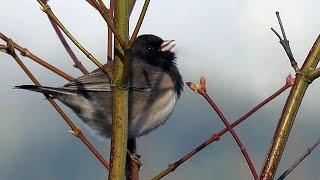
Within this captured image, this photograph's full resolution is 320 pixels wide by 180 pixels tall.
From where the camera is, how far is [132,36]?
1.52m

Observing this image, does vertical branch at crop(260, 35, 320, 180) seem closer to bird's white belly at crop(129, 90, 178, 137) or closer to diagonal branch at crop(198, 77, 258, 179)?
diagonal branch at crop(198, 77, 258, 179)

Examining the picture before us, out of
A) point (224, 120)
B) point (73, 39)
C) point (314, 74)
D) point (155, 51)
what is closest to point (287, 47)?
point (314, 74)

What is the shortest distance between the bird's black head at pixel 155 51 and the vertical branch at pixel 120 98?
8.58 feet

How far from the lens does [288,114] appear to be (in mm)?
1620

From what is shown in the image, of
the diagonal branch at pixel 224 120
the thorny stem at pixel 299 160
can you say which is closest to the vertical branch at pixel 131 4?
the diagonal branch at pixel 224 120

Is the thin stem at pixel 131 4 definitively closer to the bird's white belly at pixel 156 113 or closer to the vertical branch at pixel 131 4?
the vertical branch at pixel 131 4

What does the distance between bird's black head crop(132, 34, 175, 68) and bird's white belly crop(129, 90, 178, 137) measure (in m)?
0.53

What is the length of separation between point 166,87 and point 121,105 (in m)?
2.27

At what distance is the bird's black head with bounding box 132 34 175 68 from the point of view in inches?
167

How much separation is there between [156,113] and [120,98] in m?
2.04

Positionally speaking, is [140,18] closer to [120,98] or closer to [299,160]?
[120,98]

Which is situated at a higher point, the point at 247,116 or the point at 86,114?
the point at 247,116

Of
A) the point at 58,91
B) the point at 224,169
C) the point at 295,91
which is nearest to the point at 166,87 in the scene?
the point at 58,91

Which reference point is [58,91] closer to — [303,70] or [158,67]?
[158,67]
